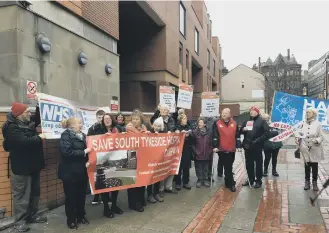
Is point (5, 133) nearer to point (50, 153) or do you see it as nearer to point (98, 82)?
point (50, 153)

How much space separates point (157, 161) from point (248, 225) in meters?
2.01

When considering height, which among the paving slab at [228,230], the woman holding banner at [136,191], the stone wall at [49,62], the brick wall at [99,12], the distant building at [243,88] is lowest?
the paving slab at [228,230]

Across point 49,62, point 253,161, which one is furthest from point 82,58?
point 253,161

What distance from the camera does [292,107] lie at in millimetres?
7680

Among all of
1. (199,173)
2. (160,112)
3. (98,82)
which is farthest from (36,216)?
(98,82)

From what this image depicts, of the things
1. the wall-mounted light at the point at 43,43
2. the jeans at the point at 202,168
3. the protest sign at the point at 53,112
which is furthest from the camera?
the jeans at the point at 202,168

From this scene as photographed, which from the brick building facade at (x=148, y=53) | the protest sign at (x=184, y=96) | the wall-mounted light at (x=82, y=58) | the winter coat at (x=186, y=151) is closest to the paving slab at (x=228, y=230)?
the winter coat at (x=186, y=151)

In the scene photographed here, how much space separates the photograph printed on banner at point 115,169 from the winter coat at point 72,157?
0.30 meters

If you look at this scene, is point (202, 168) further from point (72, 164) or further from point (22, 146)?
point (22, 146)

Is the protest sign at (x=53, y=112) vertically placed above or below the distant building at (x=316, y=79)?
below

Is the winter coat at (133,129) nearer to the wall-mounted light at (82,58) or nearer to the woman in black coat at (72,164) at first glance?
the woman in black coat at (72,164)

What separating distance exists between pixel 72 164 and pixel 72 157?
111mm

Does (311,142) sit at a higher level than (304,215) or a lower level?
higher

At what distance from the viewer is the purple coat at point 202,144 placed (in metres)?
7.81
